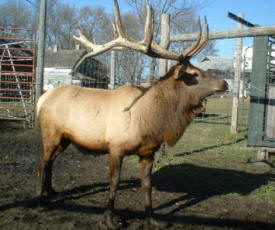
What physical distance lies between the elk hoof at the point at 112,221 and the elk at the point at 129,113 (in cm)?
1

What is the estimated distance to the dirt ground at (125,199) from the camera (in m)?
3.82

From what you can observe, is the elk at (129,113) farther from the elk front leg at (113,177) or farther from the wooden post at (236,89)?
the wooden post at (236,89)

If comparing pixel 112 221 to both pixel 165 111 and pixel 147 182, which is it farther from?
pixel 165 111

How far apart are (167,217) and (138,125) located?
1.42 meters

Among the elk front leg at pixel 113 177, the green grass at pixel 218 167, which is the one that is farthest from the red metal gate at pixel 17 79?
the elk front leg at pixel 113 177

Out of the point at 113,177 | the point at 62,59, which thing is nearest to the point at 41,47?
the point at 113,177

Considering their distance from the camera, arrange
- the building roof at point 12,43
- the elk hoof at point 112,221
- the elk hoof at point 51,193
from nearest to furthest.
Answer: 1. the elk hoof at point 112,221
2. the elk hoof at point 51,193
3. the building roof at point 12,43

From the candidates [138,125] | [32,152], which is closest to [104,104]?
[138,125]

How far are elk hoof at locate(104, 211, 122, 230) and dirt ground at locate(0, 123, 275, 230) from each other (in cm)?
8

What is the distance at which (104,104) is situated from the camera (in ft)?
13.4

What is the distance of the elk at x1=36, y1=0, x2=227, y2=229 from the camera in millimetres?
3812

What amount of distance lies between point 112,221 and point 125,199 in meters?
0.93

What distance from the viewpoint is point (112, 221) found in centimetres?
368

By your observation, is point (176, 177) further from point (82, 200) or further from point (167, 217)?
point (82, 200)
